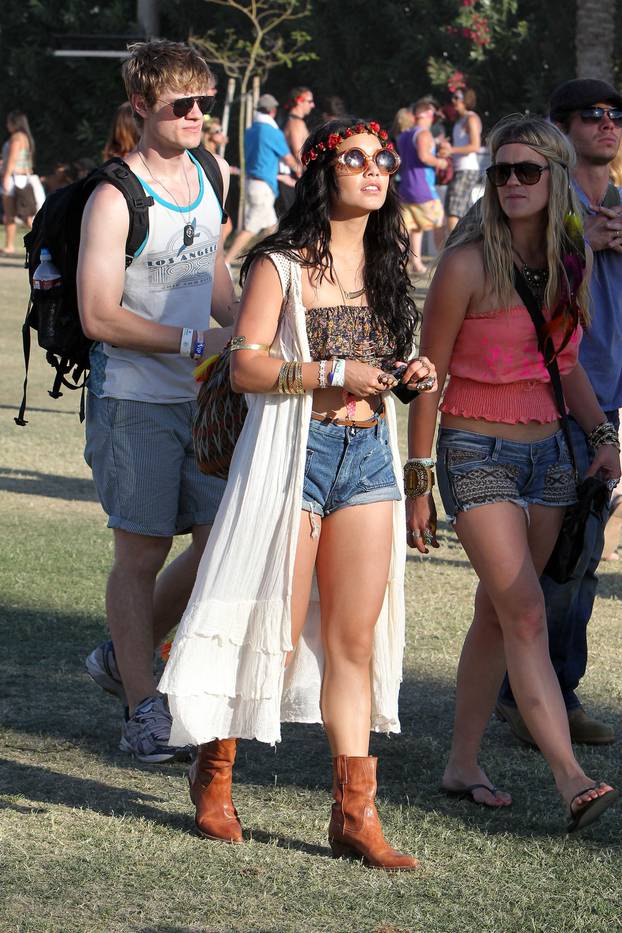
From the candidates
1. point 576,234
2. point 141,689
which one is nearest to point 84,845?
point 141,689

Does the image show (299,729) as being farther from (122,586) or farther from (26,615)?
(26,615)

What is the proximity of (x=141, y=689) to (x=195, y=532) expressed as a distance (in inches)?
21.1

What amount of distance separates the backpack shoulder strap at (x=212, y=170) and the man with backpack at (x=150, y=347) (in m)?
0.08

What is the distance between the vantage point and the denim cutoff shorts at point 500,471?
4.16m

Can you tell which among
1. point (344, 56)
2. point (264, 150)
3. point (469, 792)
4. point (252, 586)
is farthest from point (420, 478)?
point (344, 56)

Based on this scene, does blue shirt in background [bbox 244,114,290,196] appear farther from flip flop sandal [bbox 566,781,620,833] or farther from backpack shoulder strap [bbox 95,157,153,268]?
flip flop sandal [bbox 566,781,620,833]

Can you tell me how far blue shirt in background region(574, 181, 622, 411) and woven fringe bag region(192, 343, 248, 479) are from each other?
5.40 ft

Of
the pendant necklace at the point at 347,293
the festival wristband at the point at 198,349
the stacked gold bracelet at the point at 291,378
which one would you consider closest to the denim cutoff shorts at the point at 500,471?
the pendant necklace at the point at 347,293

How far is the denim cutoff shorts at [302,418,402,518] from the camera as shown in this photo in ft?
12.5

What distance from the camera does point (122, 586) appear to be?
4.80 m

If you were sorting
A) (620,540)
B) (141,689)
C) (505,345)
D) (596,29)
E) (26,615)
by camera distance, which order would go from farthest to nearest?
(596,29) → (620,540) → (26,615) → (141,689) → (505,345)

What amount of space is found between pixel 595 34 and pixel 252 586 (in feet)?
69.9

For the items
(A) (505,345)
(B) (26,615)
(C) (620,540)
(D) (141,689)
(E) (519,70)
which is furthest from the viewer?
(E) (519,70)

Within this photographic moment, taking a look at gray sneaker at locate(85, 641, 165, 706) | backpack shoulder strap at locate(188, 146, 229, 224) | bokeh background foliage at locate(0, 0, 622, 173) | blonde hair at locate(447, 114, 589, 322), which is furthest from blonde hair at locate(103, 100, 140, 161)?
bokeh background foliage at locate(0, 0, 622, 173)
